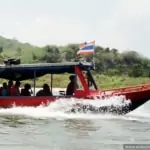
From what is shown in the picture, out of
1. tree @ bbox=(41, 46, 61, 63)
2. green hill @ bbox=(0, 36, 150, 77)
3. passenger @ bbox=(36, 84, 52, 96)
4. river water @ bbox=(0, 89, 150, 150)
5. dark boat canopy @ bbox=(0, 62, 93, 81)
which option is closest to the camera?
river water @ bbox=(0, 89, 150, 150)

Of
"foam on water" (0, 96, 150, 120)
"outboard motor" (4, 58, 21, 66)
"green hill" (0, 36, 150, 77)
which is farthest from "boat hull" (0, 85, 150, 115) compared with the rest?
"green hill" (0, 36, 150, 77)

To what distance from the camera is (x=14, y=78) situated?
64.1 feet

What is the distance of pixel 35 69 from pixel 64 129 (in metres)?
4.51

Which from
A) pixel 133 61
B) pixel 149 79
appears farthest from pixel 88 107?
pixel 133 61

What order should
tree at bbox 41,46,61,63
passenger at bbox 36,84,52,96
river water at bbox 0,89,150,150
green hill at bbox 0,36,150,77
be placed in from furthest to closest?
green hill at bbox 0,36,150,77 < tree at bbox 41,46,61,63 < passenger at bbox 36,84,52,96 < river water at bbox 0,89,150,150

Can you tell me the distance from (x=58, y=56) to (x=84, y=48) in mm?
71930

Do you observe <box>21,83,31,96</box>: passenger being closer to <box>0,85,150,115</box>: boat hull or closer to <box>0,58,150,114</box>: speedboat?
<box>0,58,150,114</box>: speedboat

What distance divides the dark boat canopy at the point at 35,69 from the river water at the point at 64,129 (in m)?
1.30

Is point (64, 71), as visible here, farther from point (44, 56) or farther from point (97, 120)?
point (44, 56)

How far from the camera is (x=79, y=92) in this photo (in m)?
17.7

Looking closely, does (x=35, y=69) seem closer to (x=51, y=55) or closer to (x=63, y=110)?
(x=63, y=110)

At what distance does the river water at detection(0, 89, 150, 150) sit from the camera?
11734 millimetres

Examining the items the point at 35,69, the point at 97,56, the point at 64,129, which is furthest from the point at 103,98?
the point at 97,56

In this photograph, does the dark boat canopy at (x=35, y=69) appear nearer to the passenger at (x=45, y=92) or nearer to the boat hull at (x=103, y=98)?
the passenger at (x=45, y=92)
